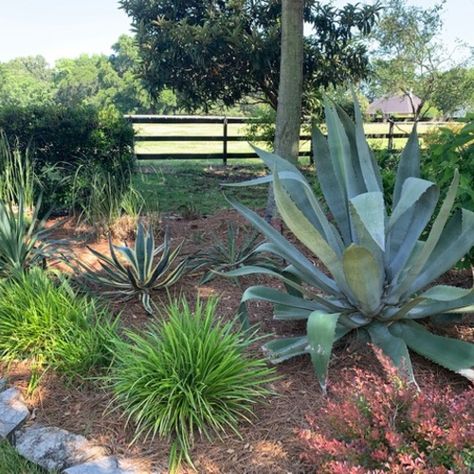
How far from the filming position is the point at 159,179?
31.7 feet

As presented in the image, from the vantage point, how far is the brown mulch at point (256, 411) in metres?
2.16

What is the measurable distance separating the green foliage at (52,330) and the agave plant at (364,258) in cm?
88

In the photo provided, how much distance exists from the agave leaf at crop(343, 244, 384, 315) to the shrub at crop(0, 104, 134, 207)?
4409 millimetres

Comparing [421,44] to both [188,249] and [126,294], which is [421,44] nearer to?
[188,249]

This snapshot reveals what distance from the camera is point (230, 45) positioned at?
27.3 feet

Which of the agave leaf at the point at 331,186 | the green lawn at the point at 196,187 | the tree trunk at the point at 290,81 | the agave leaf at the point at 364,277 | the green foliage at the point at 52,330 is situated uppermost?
the tree trunk at the point at 290,81

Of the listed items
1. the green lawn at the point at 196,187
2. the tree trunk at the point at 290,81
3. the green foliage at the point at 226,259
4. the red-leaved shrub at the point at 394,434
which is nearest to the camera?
the red-leaved shrub at the point at 394,434

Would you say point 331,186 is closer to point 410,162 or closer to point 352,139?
point 352,139

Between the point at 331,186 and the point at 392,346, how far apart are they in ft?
3.73

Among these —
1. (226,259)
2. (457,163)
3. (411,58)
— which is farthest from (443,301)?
(411,58)

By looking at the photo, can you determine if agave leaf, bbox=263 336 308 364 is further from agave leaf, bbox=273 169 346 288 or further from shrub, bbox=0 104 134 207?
shrub, bbox=0 104 134 207

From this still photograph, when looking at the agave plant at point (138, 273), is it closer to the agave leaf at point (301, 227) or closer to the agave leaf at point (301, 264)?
the agave leaf at point (301, 264)

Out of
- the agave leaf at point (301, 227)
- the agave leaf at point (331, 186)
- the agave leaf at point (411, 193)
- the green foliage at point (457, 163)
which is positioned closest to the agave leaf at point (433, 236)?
the agave leaf at point (411, 193)

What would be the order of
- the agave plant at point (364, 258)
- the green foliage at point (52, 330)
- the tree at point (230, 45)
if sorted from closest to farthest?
the agave plant at point (364, 258) < the green foliage at point (52, 330) < the tree at point (230, 45)
